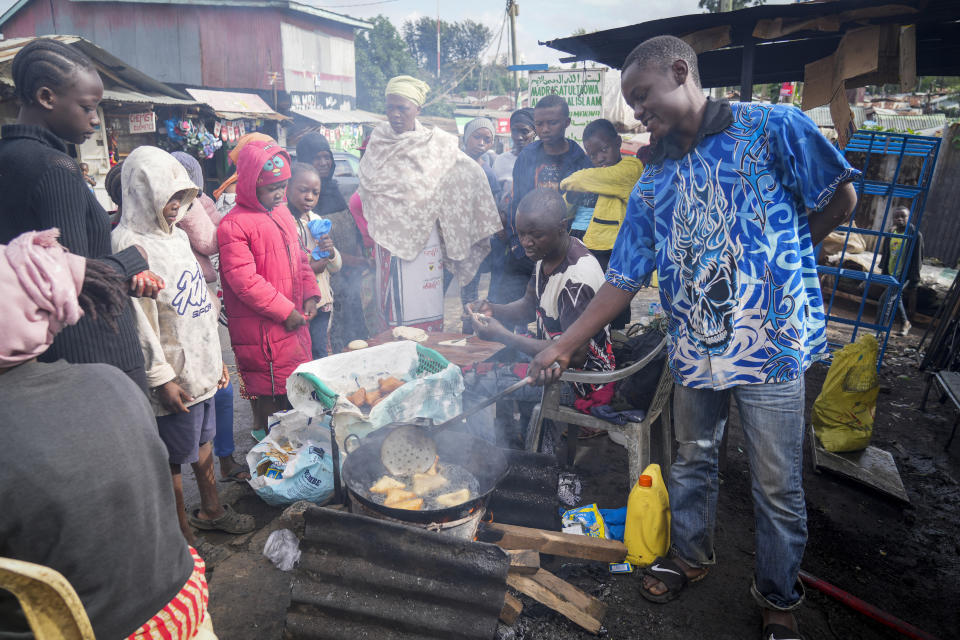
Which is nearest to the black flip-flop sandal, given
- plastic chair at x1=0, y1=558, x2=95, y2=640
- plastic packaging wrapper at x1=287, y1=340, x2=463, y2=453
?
plastic packaging wrapper at x1=287, y1=340, x2=463, y2=453

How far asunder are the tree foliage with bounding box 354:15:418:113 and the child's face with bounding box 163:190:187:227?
34.1 meters

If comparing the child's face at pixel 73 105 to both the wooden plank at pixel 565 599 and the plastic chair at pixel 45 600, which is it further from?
the wooden plank at pixel 565 599

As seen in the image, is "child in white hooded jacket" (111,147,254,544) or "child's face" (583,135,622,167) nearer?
"child in white hooded jacket" (111,147,254,544)

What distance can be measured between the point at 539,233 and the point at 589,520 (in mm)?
1663

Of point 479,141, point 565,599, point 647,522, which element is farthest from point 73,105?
point 479,141

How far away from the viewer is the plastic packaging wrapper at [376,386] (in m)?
3.14

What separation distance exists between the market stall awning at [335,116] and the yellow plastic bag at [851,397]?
22.8 m

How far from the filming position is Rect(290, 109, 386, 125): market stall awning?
77.5 ft

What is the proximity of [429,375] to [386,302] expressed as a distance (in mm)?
2026

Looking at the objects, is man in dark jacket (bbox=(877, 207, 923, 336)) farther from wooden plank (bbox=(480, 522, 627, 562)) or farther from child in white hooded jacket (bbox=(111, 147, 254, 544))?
child in white hooded jacket (bbox=(111, 147, 254, 544))

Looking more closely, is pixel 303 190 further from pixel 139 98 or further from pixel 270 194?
pixel 139 98

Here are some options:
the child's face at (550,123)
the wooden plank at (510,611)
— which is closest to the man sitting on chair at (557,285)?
the wooden plank at (510,611)

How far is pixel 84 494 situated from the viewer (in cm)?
132

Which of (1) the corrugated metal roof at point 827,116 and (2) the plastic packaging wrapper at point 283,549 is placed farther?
(1) the corrugated metal roof at point 827,116
